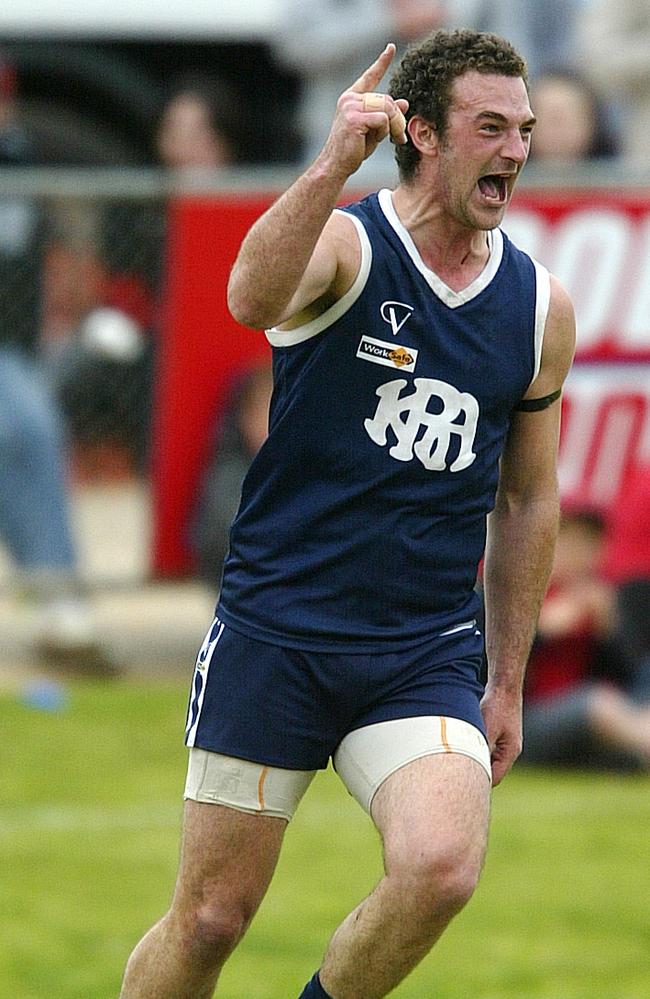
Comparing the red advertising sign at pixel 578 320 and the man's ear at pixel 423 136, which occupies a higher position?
the man's ear at pixel 423 136

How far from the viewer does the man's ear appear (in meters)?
4.63

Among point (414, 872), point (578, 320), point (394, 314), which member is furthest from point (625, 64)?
point (414, 872)

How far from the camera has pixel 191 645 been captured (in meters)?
10.7

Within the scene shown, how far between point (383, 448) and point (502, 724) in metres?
0.79

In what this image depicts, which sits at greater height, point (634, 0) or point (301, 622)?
point (634, 0)

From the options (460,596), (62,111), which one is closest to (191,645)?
(62,111)

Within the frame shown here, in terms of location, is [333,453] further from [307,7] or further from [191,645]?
[307,7]

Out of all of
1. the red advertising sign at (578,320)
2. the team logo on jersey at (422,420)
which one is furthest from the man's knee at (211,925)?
the red advertising sign at (578,320)

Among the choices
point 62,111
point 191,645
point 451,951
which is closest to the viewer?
point 451,951

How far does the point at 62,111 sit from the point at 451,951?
869 cm

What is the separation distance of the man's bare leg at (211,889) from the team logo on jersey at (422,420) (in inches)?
34.2

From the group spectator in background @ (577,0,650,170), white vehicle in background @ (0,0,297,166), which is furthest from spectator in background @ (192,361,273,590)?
white vehicle in background @ (0,0,297,166)

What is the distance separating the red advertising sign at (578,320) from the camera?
9.88 m

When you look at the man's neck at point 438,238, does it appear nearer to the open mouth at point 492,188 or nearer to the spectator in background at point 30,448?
the open mouth at point 492,188
